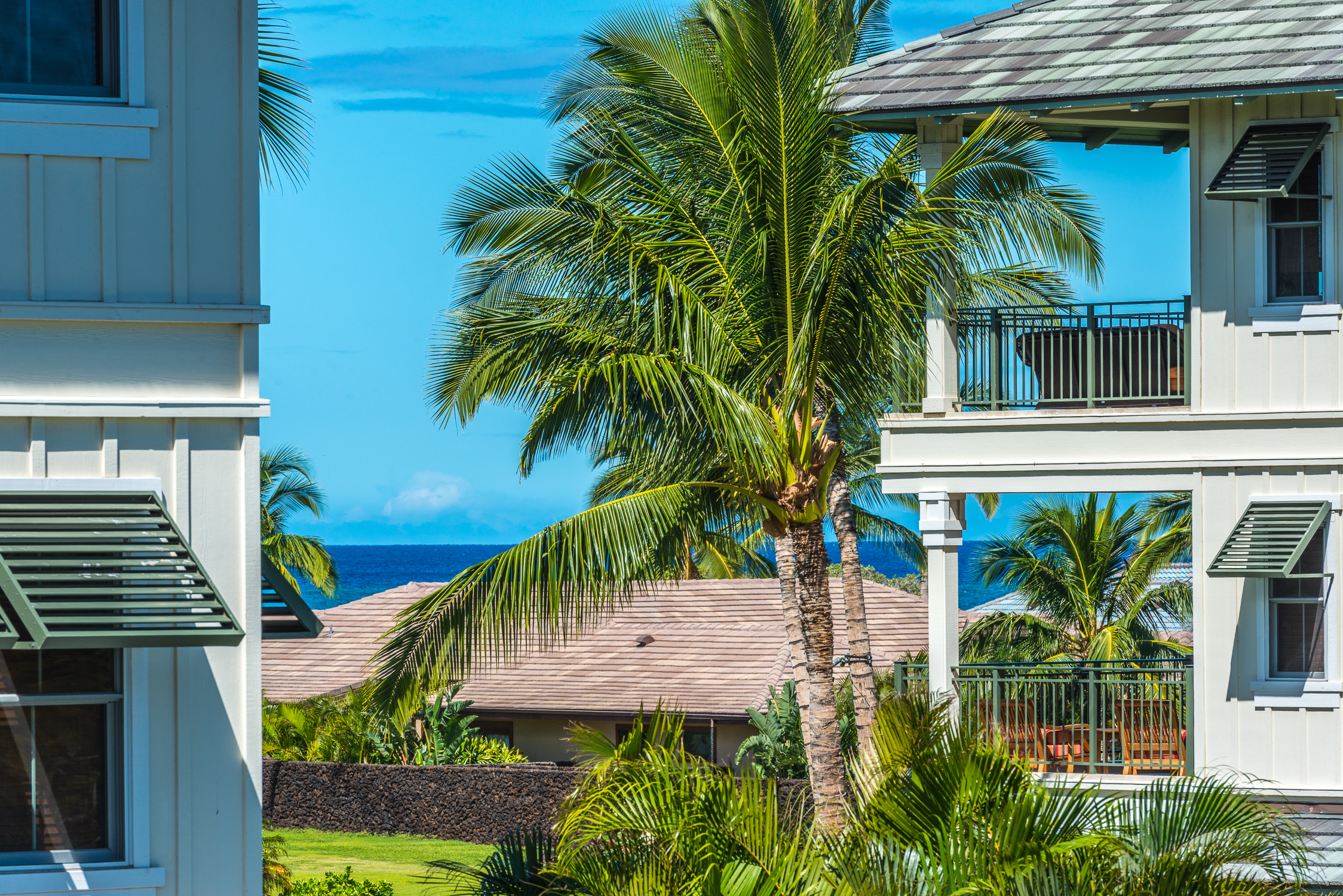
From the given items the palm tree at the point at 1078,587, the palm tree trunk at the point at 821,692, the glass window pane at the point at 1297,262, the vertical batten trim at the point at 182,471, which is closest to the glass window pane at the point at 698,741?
the palm tree at the point at 1078,587

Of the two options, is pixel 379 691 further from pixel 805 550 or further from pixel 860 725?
pixel 860 725

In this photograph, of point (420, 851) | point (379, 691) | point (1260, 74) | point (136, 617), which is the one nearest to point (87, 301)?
point (136, 617)

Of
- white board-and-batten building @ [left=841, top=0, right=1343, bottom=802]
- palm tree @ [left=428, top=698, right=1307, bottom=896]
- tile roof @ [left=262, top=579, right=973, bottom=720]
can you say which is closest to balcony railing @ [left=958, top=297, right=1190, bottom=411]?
white board-and-batten building @ [left=841, top=0, right=1343, bottom=802]

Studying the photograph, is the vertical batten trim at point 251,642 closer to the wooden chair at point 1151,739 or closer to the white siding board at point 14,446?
the white siding board at point 14,446

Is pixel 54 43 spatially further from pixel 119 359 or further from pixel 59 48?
pixel 119 359

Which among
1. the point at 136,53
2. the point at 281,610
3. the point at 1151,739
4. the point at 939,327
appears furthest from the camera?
the point at 1151,739

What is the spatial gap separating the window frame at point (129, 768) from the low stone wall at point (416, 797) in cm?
1669

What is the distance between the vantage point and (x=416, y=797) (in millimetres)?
25984

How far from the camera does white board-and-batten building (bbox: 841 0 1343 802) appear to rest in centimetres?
1459

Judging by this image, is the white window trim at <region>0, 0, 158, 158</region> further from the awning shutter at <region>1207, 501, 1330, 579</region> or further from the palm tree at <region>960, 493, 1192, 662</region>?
the palm tree at <region>960, 493, 1192, 662</region>

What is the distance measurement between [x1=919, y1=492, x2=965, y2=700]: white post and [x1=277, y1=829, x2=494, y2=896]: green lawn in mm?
8546

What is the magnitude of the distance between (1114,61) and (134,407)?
11058mm

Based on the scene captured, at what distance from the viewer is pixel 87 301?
7.49 m

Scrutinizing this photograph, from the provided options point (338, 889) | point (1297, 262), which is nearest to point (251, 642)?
point (338, 889)
